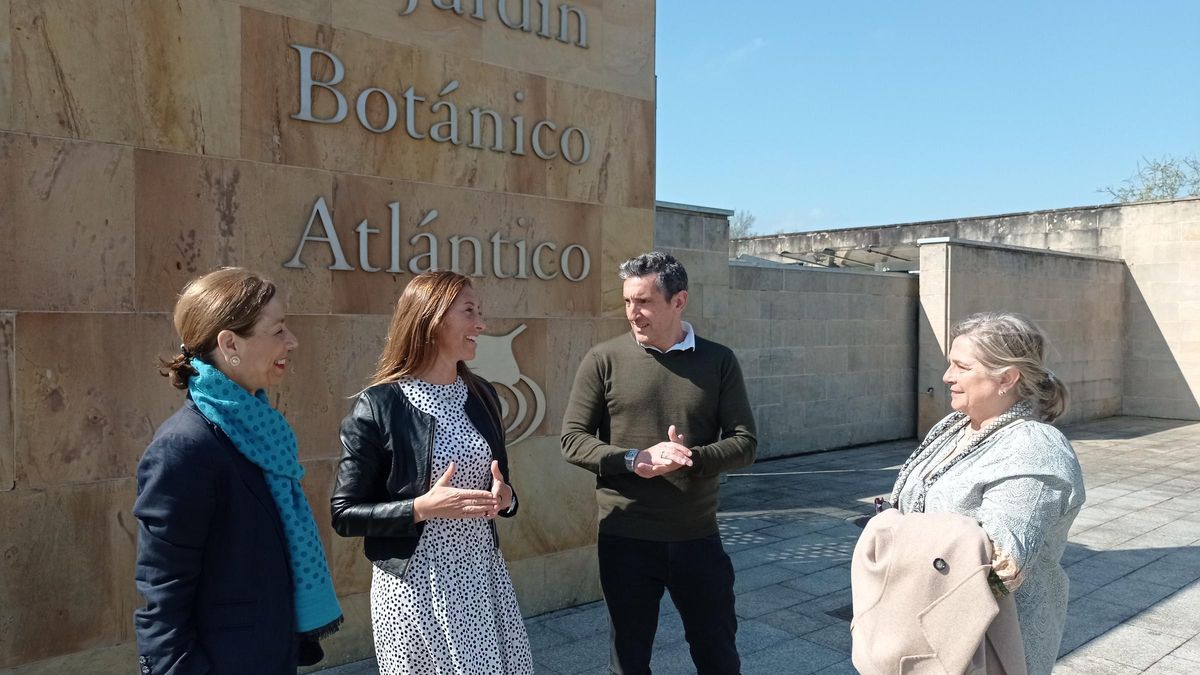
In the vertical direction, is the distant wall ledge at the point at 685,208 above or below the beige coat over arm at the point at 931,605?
above

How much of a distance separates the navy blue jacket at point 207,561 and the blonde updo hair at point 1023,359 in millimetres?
1853

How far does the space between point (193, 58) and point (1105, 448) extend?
12.3m

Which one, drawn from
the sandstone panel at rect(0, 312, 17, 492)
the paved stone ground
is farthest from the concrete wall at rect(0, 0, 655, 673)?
the paved stone ground

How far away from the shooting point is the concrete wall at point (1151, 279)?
14.9 m

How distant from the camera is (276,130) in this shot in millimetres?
3730

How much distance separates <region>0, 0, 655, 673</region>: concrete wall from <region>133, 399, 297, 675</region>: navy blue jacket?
5.29 feet

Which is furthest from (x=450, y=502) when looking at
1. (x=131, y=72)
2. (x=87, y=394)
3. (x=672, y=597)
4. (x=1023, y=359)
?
(x=131, y=72)

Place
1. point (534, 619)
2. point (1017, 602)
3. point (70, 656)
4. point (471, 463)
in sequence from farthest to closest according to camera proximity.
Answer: point (534, 619) < point (70, 656) < point (471, 463) < point (1017, 602)

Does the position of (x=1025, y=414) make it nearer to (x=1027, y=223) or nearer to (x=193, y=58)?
(x=193, y=58)

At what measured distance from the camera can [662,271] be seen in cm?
303

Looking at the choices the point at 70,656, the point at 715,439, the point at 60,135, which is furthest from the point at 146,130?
the point at 715,439

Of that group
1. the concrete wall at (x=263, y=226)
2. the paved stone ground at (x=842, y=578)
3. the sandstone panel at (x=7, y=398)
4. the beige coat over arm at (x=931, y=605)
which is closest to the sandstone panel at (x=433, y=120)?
the concrete wall at (x=263, y=226)

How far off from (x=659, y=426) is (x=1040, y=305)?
42.0 ft

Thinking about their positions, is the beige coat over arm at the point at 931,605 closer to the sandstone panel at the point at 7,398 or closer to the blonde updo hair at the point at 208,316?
the blonde updo hair at the point at 208,316
